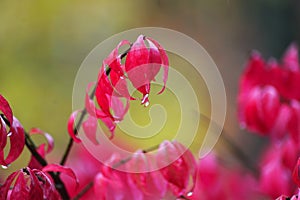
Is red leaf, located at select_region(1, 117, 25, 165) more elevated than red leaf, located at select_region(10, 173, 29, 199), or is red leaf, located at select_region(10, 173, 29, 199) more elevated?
red leaf, located at select_region(1, 117, 25, 165)

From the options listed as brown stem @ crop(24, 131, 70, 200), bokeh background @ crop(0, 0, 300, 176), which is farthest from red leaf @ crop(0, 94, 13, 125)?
bokeh background @ crop(0, 0, 300, 176)

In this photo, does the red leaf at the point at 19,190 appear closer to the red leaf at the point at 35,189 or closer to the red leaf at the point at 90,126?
the red leaf at the point at 35,189

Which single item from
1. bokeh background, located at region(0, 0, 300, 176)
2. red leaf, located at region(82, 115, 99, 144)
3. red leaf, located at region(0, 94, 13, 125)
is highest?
red leaf, located at region(0, 94, 13, 125)

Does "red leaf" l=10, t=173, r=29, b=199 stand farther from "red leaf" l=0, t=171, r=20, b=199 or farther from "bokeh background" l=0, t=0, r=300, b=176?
"bokeh background" l=0, t=0, r=300, b=176

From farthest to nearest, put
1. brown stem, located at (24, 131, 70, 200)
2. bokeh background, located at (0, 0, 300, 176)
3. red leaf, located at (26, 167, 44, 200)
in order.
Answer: bokeh background, located at (0, 0, 300, 176)
brown stem, located at (24, 131, 70, 200)
red leaf, located at (26, 167, 44, 200)

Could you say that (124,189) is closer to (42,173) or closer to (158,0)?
(42,173)

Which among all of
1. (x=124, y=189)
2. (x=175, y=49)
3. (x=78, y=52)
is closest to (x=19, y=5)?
(x=78, y=52)

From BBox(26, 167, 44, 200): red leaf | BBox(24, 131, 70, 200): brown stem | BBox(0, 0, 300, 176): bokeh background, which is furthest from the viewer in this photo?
BBox(0, 0, 300, 176): bokeh background

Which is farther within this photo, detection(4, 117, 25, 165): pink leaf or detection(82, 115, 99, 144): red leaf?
detection(82, 115, 99, 144): red leaf

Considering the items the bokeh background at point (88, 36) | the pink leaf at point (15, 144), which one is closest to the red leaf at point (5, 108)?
the pink leaf at point (15, 144)
